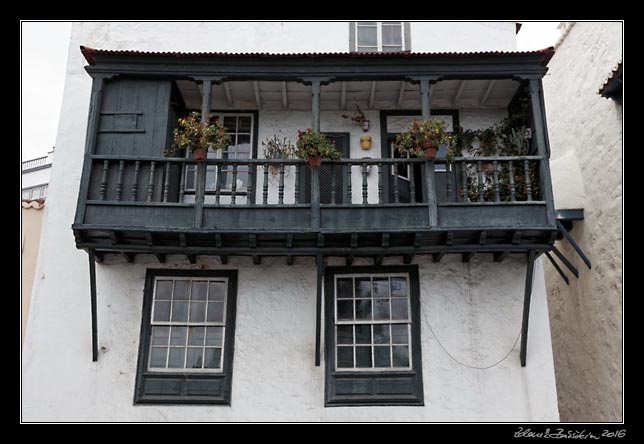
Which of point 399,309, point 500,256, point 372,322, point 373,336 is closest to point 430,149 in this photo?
point 500,256

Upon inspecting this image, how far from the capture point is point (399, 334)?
994 centimetres

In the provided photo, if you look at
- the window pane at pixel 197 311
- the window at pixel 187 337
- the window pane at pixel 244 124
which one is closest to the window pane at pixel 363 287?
the window at pixel 187 337

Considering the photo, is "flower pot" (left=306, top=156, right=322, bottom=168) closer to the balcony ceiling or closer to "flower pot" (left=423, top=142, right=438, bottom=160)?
"flower pot" (left=423, top=142, right=438, bottom=160)

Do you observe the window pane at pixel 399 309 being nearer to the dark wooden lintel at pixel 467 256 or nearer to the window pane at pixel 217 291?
the dark wooden lintel at pixel 467 256

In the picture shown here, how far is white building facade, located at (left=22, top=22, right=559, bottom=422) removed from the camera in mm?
9352

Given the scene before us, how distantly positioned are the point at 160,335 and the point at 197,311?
0.73 meters

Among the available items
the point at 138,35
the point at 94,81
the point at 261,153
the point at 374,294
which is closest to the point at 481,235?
the point at 374,294

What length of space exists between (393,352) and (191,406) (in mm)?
3421

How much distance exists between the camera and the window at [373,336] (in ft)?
31.6

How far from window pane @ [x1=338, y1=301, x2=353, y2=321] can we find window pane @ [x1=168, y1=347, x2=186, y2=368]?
2.70 meters

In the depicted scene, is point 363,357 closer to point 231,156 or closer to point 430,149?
point 430,149

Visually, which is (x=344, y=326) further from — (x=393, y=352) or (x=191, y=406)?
(x=191, y=406)

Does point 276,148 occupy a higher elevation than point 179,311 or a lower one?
higher

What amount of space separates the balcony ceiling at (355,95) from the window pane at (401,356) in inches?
179
